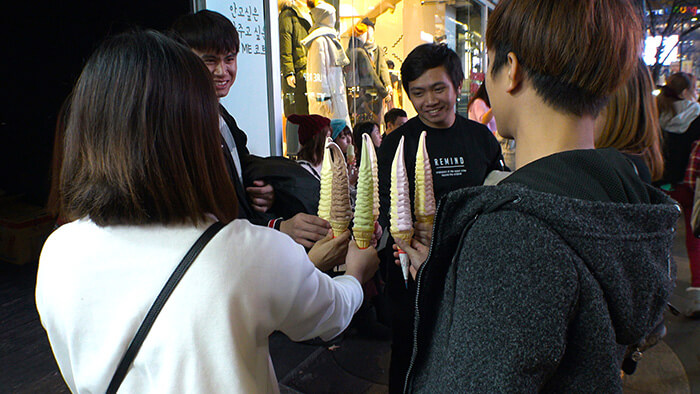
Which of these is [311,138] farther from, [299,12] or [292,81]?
[299,12]

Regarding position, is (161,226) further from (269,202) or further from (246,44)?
(246,44)

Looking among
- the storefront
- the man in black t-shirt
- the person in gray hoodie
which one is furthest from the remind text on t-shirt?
the storefront

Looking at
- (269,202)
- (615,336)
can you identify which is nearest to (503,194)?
(615,336)

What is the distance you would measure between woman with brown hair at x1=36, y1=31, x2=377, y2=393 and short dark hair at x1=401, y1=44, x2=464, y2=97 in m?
1.67

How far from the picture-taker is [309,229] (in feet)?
4.92

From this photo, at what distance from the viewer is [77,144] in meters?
0.96

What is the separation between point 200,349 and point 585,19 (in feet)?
3.25

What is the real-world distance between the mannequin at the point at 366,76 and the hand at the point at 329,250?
438cm

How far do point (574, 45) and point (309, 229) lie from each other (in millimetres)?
970

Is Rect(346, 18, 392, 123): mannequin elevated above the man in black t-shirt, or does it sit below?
above

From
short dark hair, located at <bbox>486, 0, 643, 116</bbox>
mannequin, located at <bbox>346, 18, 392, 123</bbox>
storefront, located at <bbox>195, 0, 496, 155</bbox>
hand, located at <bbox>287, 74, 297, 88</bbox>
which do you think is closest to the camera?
short dark hair, located at <bbox>486, 0, 643, 116</bbox>

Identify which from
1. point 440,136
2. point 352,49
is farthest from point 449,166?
point 352,49

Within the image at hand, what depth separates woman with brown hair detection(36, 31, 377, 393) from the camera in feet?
2.93

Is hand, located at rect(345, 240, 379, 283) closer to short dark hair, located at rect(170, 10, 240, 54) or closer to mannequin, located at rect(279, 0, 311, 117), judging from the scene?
short dark hair, located at rect(170, 10, 240, 54)
